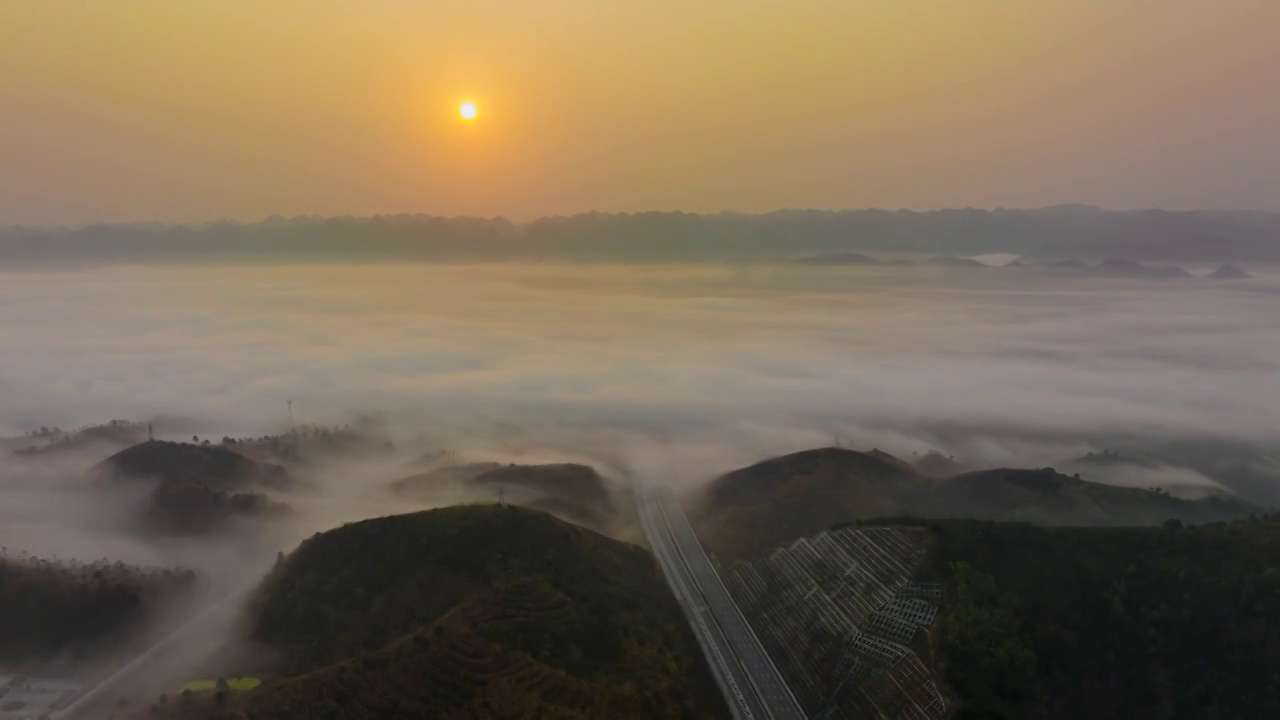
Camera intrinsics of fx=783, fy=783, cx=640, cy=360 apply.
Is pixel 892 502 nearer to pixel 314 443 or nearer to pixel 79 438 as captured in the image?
pixel 314 443

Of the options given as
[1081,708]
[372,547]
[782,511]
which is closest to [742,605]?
[782,511]

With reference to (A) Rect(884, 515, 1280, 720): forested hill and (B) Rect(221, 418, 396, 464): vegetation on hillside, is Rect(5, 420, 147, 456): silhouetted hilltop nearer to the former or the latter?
(B) Rect(221, 418, 396, 464): vegetation on hillside

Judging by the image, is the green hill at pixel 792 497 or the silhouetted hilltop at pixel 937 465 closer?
the green hill at pixel 792 497

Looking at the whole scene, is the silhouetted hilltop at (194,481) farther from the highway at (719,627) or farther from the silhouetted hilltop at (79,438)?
the highway at (719,627)

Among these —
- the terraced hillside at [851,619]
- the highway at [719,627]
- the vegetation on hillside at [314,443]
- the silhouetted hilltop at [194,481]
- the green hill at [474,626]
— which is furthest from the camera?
the vegetation on hillside at [314,443]

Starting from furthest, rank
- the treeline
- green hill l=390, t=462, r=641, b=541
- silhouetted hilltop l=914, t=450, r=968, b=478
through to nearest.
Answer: silhouetted hilltop l=914, t=450, r=968, b=478 < green hill l=390, t=462, r=641, b=541 < the treeline

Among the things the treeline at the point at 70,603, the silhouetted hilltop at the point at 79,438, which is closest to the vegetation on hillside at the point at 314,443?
the silhouetted hilltop at the point at 79,438

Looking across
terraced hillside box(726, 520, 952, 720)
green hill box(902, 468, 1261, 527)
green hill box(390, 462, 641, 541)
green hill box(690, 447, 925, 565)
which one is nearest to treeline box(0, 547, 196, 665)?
green hill box(390, 462, 641, 541)
